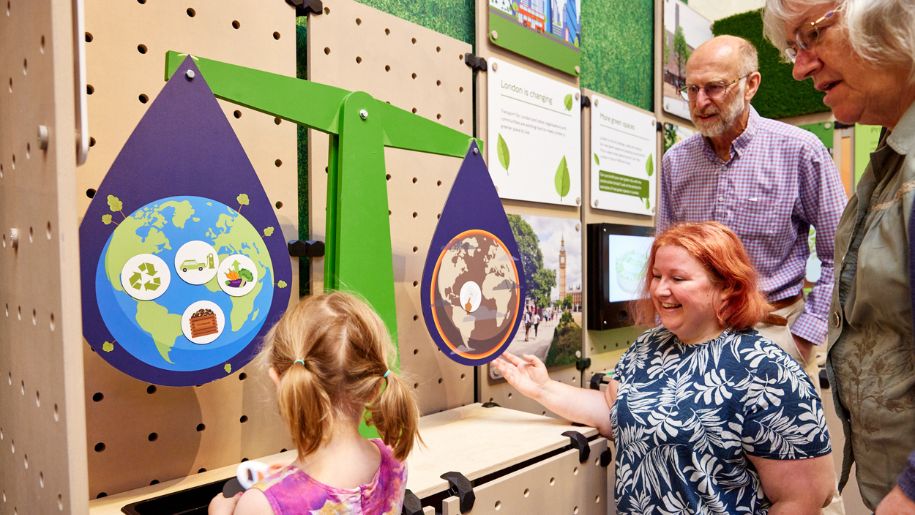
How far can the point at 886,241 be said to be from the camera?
758 millimetres

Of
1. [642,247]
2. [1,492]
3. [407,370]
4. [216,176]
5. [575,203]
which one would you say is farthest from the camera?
[642,247]

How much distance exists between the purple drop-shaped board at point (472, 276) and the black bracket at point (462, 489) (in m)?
0.31

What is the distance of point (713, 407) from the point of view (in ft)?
3.53

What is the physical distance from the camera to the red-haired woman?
1.06 meters

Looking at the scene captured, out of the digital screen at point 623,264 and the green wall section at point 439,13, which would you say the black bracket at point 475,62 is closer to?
the green wall section at point 439,13

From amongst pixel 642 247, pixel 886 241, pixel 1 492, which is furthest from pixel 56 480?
pixel 642 247

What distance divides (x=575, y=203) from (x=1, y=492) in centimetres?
152

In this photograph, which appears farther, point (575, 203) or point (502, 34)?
point (575, 203)

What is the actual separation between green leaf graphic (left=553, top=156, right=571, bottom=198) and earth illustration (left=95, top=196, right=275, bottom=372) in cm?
106

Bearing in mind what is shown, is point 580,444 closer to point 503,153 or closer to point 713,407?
point 713,407

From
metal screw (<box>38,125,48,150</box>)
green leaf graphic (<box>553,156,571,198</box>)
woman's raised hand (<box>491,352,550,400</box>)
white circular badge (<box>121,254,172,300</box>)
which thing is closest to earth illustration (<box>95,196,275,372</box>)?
white circular badge (<box>121,254,172,300</box>)

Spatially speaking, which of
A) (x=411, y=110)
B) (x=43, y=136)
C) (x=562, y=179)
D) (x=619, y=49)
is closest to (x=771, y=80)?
(x=619, y=49)

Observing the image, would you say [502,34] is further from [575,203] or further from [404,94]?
[575,203]

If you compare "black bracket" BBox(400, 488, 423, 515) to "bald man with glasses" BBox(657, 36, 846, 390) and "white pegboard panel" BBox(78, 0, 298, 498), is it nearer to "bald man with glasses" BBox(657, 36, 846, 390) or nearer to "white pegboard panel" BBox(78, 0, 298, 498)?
"white pegboard panel" BBox(78, 0, 298, 498)
